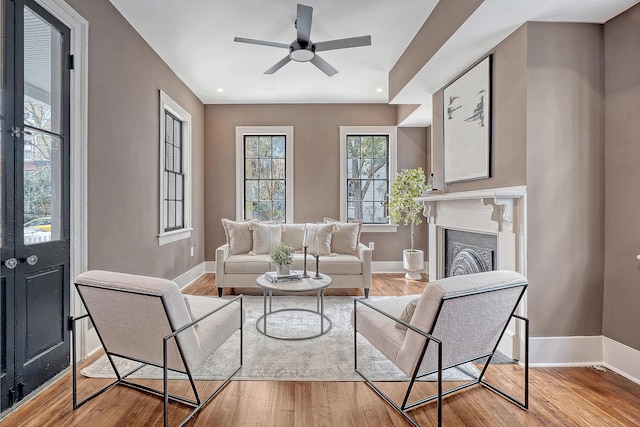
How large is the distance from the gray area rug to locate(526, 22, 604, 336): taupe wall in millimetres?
855

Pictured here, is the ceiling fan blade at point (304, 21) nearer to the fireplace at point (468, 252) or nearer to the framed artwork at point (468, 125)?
the framed artwork at point (468, 125)

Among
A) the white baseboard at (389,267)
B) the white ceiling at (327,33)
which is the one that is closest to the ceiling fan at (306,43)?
the white ceiling at (327,33)

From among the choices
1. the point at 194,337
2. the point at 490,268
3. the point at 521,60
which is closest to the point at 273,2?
the point at 521,60

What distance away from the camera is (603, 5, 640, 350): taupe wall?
86.1 inches

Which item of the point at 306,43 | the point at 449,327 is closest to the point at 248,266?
the point at 306,43

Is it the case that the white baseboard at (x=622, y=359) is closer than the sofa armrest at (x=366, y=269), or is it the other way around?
the white baseboard at (x=622, y=359)

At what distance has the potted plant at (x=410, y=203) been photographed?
4.84 m

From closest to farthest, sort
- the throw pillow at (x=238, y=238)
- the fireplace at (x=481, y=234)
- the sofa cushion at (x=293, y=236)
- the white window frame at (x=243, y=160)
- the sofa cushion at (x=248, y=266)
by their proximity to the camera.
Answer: the fireplace at (x=481, y=234)
the sofa cushion at (x=248, y=266)
the throw pillow at (x=238, y=238)
the sofa cushion at (x=293, y=236)
the white window frame at (x=243, y=160)

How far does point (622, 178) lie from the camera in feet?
7.45

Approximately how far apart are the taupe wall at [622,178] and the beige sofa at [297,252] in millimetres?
2319

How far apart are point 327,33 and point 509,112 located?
76.7 inches

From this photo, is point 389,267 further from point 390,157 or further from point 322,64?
point 322,64

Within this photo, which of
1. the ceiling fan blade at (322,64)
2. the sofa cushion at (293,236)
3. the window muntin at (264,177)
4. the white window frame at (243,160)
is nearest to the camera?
the ceiling fan blade at (322,64)

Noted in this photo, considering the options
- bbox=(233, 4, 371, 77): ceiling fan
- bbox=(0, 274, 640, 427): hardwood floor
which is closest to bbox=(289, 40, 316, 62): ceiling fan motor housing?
bbox=(233, 4, 371, 77): ceiling fan
